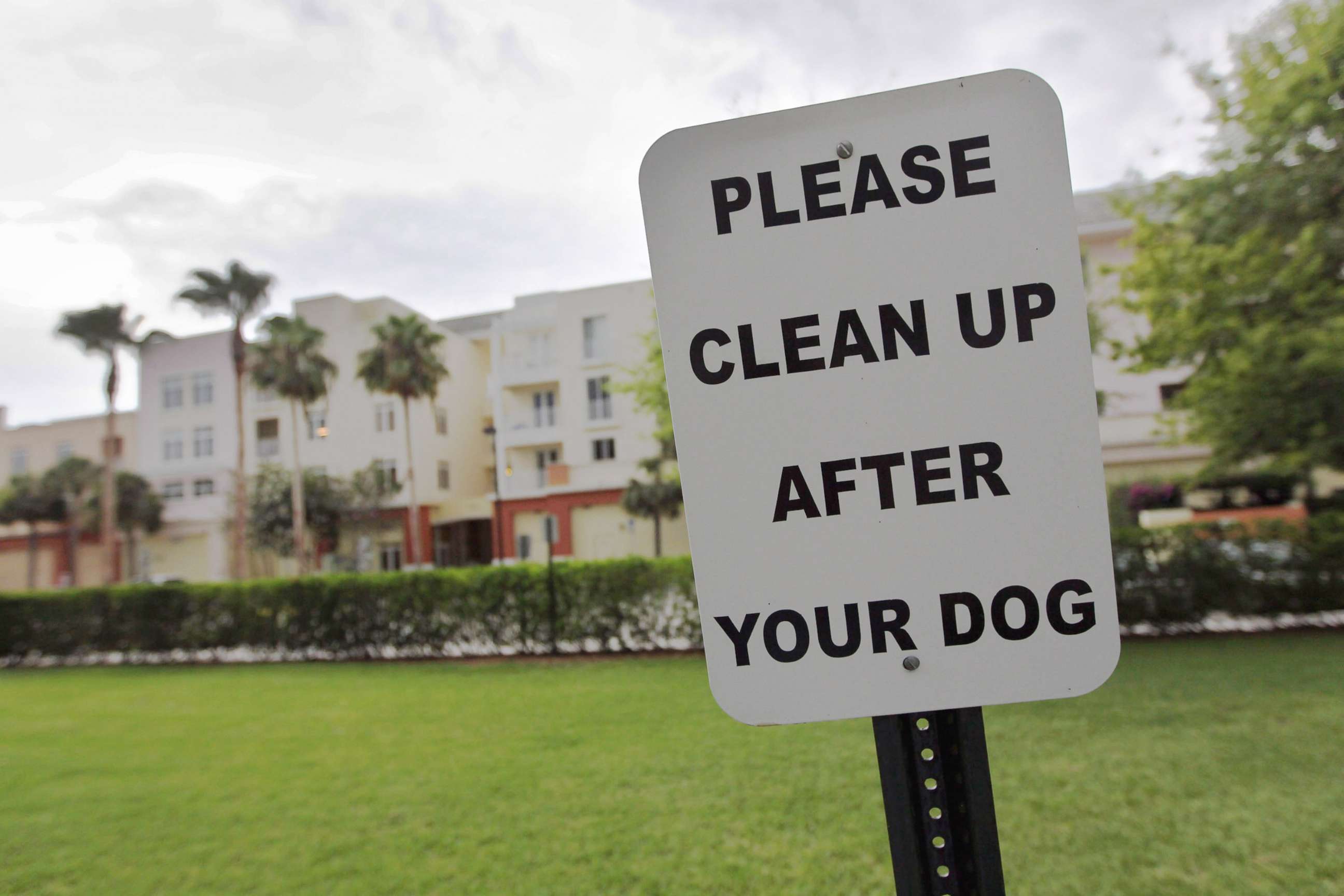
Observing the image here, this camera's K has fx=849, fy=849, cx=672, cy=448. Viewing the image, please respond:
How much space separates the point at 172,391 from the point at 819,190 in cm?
4725

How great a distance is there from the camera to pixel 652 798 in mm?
5086

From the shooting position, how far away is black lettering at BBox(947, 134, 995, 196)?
3.25 feet

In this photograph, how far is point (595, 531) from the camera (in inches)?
1316

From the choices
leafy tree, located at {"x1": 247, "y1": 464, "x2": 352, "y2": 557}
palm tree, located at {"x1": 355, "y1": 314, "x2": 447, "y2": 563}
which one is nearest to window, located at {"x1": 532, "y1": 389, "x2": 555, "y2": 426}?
palm tree, located at {"x1": 355, "y1": 314, "x2": 447, "y2": 563}

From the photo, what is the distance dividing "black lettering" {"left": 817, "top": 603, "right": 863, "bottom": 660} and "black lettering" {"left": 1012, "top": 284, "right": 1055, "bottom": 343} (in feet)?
1.20

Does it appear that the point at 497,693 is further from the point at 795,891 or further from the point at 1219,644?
the point at 1219,644

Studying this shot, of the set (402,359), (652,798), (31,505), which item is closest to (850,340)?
(652,798)

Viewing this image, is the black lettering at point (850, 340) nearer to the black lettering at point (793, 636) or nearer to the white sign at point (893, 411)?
the white sign at point (893, 411)

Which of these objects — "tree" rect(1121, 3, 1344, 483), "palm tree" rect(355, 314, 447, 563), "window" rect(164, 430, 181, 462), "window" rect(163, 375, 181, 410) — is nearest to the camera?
"tree" rect(1121, 3, 1344, 483)

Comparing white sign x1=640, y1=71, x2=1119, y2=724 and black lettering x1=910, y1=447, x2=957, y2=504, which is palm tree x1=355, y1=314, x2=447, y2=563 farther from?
black lettering x1=910, y1=447, x2=957, y2=504

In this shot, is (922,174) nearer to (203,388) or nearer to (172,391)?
(203,388)

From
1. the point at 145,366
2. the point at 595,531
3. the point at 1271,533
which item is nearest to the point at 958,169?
the point at 1271,533

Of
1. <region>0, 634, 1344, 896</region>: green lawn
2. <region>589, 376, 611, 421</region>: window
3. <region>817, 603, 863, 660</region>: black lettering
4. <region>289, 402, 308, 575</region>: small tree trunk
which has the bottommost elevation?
<region>0, 634, 1344, 896</region>: green lawn

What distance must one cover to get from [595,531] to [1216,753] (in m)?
28.9
